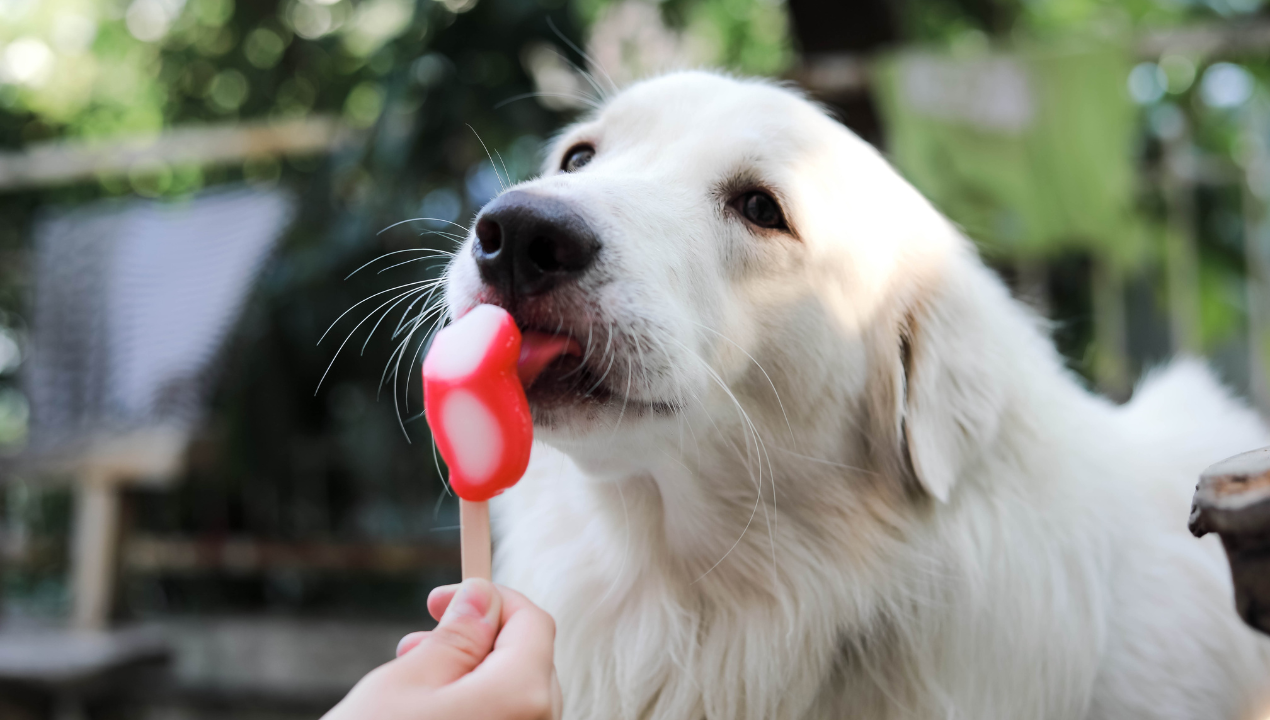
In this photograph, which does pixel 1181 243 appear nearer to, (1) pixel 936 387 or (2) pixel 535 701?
(1) pixel 936 387

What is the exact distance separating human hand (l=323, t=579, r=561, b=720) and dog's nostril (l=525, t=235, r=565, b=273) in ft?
1.50

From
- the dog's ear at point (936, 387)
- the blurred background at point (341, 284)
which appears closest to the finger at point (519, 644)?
the dog's ear at point (936, 387)

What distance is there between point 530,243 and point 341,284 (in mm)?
2823

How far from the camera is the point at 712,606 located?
159cm

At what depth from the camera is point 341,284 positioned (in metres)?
3.77

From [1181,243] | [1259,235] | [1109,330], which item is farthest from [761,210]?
[1259,235]

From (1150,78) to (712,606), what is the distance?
5446 millimetres

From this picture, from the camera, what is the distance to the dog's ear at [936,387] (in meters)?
1.57

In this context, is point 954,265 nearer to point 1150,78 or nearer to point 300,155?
point 300,155

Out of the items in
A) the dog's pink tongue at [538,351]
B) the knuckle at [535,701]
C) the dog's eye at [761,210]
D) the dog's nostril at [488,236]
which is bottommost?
the knuckle at [535,701]

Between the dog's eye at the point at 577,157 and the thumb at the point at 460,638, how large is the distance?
3.68 feet

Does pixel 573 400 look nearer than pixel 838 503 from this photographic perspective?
Yes

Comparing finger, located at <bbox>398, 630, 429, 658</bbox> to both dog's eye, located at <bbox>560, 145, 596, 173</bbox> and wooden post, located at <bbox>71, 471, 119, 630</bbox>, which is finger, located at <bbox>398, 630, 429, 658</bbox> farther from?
wooden post, located at <bbox>71, 471, 119, 630</bbox>

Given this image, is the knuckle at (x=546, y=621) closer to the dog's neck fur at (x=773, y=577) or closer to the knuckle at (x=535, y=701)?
the knuckle at (x=535, y=701)
